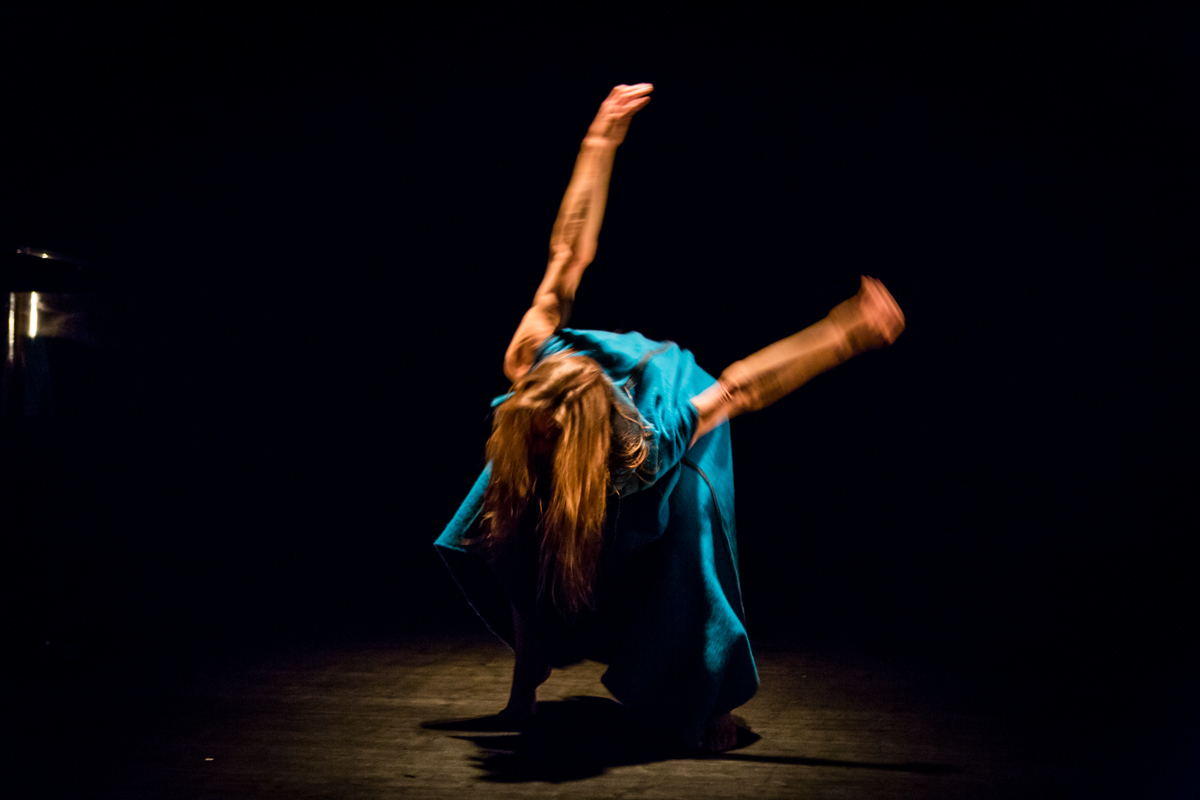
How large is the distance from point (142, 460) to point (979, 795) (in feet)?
12.6

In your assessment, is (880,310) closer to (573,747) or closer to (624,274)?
(573,747)

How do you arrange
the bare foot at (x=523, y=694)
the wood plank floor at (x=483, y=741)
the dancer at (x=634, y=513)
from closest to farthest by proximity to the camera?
the wood plank floor at (x=483, y=741) < the dancer at (x=634, y=513) < the bare foot at (x=523, y=694)

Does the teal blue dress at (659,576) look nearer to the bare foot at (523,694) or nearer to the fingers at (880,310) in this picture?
the bare foot at (523,694)

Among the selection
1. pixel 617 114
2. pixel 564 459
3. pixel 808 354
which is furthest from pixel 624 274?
pixel 564 459

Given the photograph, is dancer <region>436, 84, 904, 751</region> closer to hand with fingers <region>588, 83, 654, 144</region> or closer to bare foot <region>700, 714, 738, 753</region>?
bare foot <region>700, 714, 738, 753</region>

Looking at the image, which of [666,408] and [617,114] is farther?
[617,114]

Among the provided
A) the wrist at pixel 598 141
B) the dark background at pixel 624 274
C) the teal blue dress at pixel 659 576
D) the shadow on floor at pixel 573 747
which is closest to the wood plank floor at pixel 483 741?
the shadow on floor at pixel 573 747

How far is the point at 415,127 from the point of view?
398 centimetres

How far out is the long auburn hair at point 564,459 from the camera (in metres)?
1.85

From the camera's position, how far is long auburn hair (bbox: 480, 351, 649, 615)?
1847mm

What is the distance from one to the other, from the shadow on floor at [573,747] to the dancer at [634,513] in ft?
0.20

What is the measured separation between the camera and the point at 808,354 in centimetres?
196

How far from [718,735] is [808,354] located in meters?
0.75

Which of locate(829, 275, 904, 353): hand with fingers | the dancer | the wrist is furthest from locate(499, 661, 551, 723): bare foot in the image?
the wrist
